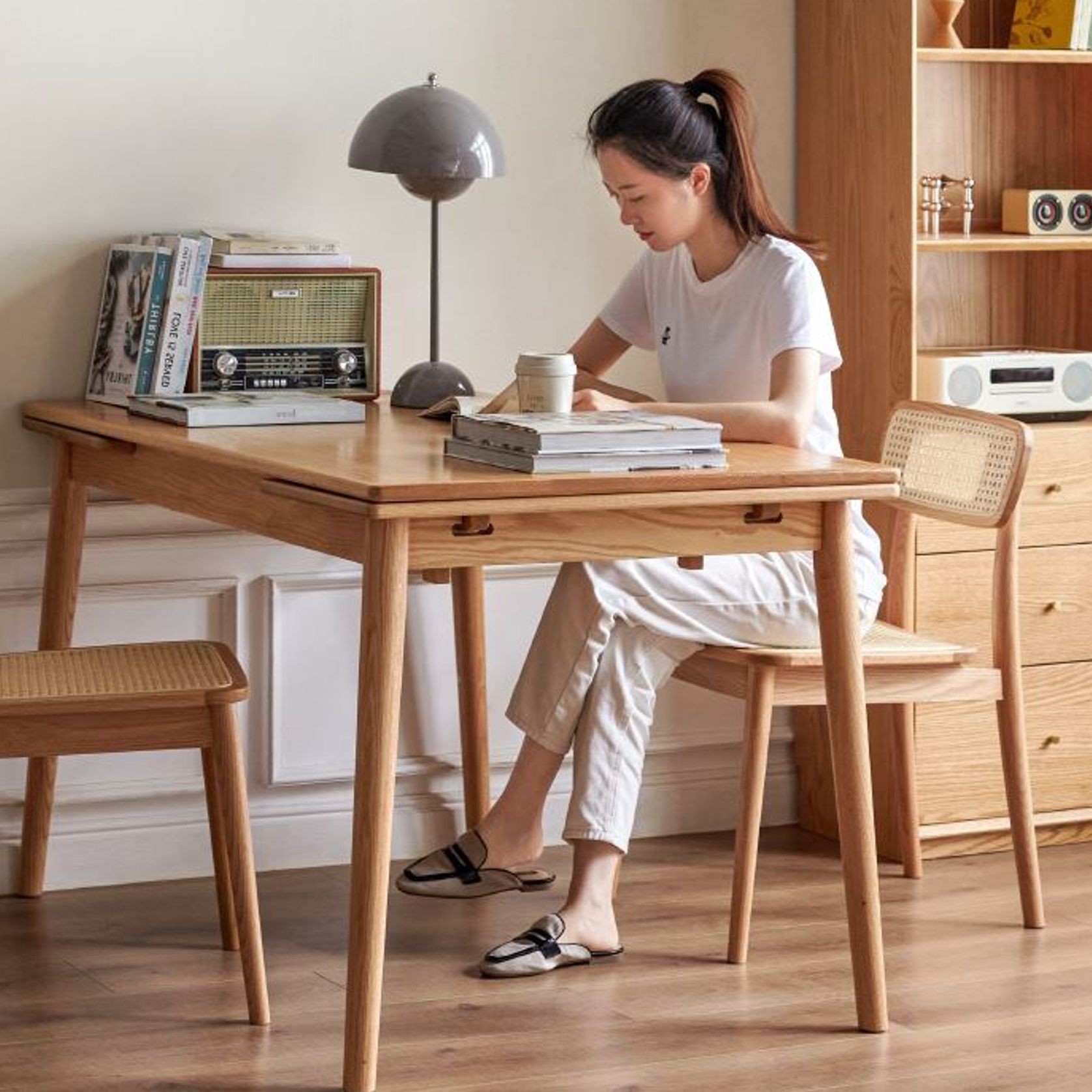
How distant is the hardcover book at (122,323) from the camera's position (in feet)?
10.6

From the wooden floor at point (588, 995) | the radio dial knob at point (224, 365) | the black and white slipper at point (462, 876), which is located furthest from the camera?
the radio dial knob at point (224, 365)

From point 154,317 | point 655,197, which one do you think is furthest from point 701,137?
point 154,317

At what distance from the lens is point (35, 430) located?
3.32m

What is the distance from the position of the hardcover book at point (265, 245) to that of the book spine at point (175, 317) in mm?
65

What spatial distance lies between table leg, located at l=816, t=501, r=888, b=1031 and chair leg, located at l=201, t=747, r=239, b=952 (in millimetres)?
788

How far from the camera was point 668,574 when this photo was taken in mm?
2992

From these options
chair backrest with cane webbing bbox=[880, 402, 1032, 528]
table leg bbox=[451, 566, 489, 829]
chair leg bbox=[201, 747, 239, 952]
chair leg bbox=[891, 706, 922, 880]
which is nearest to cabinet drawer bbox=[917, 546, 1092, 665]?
chair leg bbox=[891, 706, 922, 880]

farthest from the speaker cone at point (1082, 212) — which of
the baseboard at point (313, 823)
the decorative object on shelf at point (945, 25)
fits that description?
the baseboard at point (313, 823)

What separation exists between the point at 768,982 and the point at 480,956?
40 centimetres

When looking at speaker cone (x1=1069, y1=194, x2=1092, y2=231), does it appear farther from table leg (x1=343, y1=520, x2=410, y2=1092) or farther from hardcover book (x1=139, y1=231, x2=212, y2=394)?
table leg (x1=343, y1=520, x2=410, y2=1092)

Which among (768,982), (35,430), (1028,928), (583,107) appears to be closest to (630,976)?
(768,982)

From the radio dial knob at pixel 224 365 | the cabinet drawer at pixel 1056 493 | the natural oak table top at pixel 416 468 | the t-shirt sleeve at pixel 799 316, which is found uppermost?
the t-shirt sleeve at pixel 799 316

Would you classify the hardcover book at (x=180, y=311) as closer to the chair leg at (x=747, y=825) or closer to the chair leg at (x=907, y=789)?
the chair leg at (x=747, y=825)

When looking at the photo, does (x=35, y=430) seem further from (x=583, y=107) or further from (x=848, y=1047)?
(x=848, y=1047)
